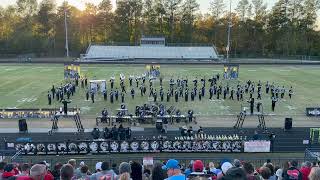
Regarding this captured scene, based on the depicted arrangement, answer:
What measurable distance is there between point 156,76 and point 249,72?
14.8m

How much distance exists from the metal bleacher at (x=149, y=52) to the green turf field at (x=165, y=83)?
15246 millimetres

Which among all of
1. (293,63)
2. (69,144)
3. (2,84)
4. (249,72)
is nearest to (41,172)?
(69,144)

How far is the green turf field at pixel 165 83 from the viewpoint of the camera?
3081cm

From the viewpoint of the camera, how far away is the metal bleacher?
74.1m

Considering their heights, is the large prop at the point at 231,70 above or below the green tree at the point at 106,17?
below

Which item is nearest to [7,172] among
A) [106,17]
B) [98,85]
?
[98,85]

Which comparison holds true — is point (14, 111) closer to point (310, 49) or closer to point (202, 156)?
point (202, 156)

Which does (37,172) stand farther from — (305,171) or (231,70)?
(231,70)

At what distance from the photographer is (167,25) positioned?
88375 mm

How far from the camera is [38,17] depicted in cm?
8569

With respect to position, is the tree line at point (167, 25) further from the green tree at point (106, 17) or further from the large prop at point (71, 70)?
the large prop at point (71, 70)

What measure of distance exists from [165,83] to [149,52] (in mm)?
34932

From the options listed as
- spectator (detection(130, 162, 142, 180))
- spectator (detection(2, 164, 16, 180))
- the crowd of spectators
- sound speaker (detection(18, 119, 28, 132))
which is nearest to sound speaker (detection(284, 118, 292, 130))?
the crowd of spectators

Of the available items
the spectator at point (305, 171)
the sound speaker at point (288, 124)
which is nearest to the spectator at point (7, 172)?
the spectator at point (305, 171)
